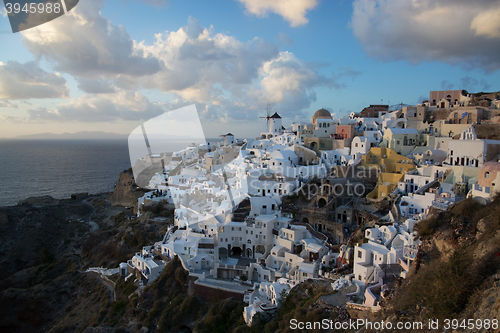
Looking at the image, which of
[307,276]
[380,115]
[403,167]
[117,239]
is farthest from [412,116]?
[117,239]

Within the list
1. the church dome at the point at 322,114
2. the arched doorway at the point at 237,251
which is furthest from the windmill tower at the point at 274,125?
the arched doorway at the point at 237,251

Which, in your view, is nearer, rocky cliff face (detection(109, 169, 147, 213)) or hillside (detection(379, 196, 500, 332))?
hillside (detection(379, 196, 500, 332))

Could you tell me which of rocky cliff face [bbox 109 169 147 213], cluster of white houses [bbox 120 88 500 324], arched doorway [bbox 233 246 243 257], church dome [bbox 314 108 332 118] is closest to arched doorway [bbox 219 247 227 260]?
cluster of white houses [bbox 120 88 500 324]

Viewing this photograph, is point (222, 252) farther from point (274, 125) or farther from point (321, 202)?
point (274, 125)

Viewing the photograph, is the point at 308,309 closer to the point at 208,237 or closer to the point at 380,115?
the point at 208,237

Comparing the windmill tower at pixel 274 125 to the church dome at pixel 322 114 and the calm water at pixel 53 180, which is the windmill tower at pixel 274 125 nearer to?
the church dome at pixel 322 114

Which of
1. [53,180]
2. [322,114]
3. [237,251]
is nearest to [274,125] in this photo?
[322,114]

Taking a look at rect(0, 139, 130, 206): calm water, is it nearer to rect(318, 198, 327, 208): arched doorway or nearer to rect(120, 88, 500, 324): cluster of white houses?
rect(120, 88, 500, 324): cluster of white houses
